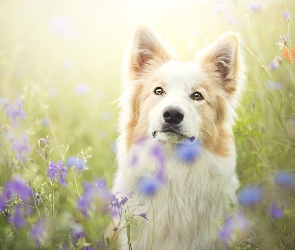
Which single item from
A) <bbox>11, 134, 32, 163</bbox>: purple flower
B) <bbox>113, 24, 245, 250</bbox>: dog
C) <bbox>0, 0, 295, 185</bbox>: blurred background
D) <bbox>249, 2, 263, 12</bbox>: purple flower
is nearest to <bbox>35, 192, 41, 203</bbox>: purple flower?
<bbox>11, 134, 32, 163</bbox>: purple flower

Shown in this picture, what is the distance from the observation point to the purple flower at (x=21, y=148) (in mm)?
2074

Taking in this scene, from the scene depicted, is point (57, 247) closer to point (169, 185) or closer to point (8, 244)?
point (8, 244)

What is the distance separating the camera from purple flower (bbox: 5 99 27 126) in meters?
2.23

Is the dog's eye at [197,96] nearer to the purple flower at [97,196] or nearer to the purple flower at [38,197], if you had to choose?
the purple flower at [97,196]

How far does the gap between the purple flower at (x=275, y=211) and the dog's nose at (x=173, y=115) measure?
62 cm

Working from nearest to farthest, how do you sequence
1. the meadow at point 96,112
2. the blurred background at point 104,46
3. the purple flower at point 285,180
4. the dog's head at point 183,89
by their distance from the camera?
the meadow at point 96,112
the purple flower at point 285,180
the dog's head at point 183,89
the blurred background at point 104,46

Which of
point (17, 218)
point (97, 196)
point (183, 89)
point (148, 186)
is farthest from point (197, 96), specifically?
point (17, 218)

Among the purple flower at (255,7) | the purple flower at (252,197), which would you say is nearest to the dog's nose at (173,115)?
the purple flower at (252,197)

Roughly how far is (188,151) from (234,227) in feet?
1.82

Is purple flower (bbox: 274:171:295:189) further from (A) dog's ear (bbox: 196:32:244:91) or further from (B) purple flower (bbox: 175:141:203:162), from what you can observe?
(A) dog's ear (bbox: 196:32:244:91)

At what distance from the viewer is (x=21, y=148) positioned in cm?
209

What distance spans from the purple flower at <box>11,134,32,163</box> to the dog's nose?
82 centimetres

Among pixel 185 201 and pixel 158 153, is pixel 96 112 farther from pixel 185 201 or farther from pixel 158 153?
pixel 185 201

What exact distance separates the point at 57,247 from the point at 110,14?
70.4 inches
